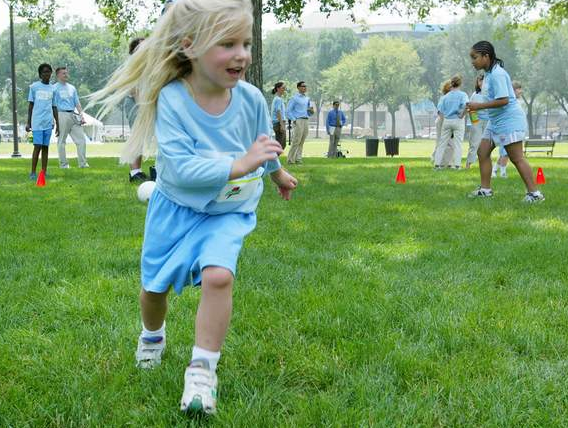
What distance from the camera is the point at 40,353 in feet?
10.2

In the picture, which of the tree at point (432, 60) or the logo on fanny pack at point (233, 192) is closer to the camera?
the logo on fanny pack at point (233, 192)

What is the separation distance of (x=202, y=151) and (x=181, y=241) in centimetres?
36

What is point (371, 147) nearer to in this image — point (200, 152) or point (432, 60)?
point (200, 152)

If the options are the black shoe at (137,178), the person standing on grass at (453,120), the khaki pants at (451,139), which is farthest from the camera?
the khaki pants at (451,139)

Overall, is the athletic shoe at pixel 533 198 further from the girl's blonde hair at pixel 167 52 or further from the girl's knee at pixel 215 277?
the girl's knee at pixel 215 277

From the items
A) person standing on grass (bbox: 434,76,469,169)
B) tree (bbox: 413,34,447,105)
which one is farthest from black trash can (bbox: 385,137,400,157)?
tree (bbox: 413,34,447,105)

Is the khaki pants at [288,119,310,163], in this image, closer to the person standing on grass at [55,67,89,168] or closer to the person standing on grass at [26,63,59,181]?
the person standing on grass at [55,67,89,168]

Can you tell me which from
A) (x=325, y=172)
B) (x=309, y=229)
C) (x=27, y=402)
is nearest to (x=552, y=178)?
(x=325, y=172)

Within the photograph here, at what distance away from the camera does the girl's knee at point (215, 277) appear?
2.44 meters

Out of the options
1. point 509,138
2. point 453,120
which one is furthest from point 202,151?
point 453,120

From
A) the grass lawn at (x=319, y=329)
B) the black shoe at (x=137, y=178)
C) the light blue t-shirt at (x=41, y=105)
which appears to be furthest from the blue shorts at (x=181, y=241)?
the light blue t-shirt at (x=41, y=105)

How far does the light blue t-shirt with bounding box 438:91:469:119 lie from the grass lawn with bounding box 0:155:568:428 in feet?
27.9

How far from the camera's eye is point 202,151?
2.59 m

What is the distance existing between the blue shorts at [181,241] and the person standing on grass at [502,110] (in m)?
6.54
